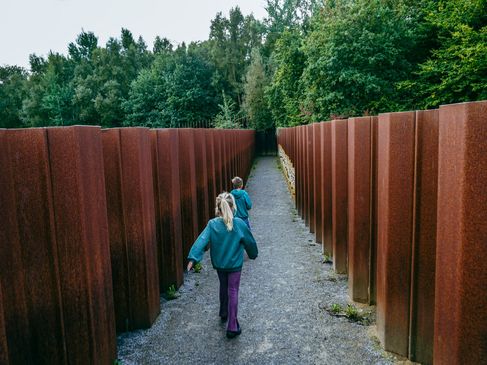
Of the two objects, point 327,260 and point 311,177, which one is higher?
point 311,177

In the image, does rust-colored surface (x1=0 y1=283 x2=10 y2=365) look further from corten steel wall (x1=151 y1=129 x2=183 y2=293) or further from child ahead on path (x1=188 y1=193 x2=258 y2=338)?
corten steel wall (x1=151 y1=129 x2=183 y2=293)

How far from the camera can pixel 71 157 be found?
11.0 feet

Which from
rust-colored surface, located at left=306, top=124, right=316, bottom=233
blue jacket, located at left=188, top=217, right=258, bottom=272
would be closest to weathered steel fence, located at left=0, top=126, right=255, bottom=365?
blue jacket, located at left=188, top=217, right=258, bottom=272

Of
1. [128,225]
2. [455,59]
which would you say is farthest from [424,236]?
[455,59]

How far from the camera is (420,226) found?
3.80 meters

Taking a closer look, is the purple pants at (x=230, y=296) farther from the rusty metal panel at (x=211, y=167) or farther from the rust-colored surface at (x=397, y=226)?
the rusty metal panel at (x=211, y=167)

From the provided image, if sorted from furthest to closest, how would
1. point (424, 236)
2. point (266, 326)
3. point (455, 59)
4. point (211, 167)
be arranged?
point (455, 59) → point (211, 167) → point (266, 326) → point (424, 236)

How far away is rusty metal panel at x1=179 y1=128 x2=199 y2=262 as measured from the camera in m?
7.15

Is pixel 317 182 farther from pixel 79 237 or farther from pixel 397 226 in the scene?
pixel 79 237

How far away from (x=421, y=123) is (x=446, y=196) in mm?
973

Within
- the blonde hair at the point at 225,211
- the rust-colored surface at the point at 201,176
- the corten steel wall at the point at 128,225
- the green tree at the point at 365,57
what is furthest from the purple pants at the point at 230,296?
the green tree at the point at 365,57

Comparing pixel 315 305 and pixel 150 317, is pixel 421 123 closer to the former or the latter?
pixel 315 305

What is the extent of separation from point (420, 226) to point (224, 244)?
2176 millimetres

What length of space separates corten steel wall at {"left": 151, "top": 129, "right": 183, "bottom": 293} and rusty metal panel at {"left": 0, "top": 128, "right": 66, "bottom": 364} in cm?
261
